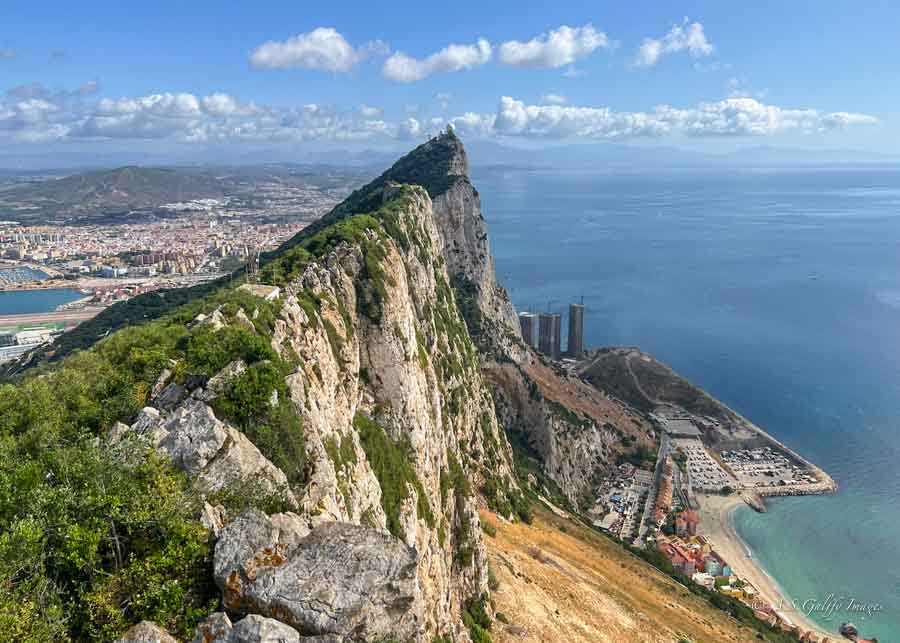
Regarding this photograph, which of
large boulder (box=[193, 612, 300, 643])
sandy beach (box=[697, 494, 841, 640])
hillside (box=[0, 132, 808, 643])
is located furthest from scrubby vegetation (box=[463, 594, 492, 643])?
sandy beach (box=[697, 494, 841, 640])

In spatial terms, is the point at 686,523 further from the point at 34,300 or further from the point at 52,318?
the point at 34,300

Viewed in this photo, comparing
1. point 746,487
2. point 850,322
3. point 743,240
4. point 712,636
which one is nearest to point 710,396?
point 746,487

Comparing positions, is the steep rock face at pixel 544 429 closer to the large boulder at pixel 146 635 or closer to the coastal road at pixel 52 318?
the large boulder at pixel 146 635

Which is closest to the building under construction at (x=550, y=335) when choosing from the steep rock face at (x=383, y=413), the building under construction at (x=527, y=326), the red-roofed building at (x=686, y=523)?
the building under construction at (x=527, y=326)

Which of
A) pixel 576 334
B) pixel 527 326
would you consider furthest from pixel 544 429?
pixel 576 334

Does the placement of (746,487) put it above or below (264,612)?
below

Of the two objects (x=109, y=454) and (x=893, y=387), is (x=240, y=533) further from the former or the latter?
(x=893, y=387)
